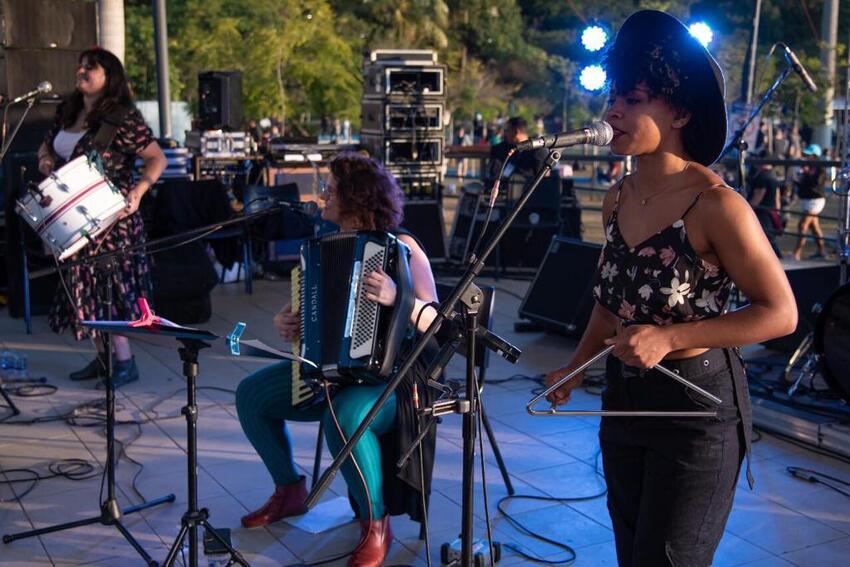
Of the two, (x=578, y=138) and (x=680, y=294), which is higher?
(x=578, y=138)

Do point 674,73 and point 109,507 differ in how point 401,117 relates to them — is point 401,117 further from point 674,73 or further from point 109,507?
point 674,73

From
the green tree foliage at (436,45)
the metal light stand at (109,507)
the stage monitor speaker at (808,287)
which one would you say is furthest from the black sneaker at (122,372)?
the green tree foliage at (436,45)

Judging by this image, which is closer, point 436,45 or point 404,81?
point 404,81

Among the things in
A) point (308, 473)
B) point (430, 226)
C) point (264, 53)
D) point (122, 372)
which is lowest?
point (308, 473)

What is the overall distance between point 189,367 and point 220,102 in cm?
761

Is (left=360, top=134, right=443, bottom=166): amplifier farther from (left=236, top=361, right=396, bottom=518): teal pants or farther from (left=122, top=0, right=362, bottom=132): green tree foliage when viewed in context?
(left=122, top=0, right=362, bottom=132): green tree foliage

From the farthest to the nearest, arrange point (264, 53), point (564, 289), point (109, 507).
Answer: point (264, 53)
point (564, 289)
point (109, 507)

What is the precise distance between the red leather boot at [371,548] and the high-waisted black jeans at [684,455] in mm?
1538

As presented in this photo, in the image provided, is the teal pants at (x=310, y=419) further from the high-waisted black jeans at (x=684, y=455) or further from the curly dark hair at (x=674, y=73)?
the curly dark hair at (x=674, y=73)

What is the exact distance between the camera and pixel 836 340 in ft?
16.7

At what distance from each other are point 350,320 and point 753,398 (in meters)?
3.10

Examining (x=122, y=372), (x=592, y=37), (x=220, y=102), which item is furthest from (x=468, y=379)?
(x=220, y=102)

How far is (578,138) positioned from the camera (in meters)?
2.33

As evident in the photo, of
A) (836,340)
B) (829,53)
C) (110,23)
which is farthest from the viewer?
(829,53)
